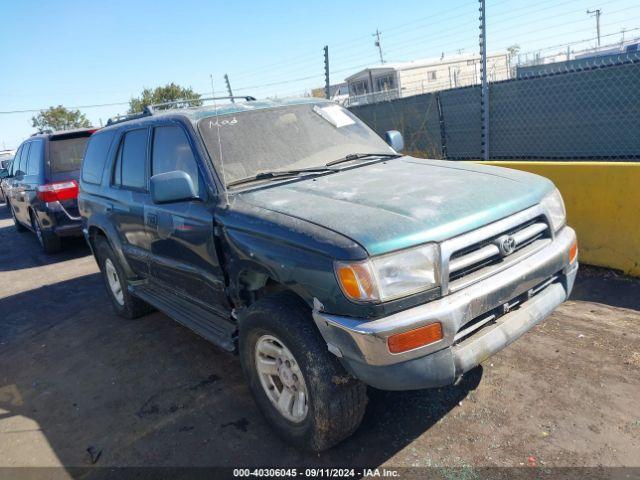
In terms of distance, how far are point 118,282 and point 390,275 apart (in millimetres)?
3731

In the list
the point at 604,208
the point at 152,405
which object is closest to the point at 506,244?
the point at 152,405

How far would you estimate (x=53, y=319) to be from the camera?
5598mm

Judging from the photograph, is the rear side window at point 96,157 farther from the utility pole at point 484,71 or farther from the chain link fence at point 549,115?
the chain link fence at point 549,115

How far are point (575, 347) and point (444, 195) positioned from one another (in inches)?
66.7

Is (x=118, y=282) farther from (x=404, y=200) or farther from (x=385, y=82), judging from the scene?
(x=385, y=82)

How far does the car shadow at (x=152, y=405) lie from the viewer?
292cm

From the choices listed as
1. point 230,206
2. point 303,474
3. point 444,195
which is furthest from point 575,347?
point 230,206

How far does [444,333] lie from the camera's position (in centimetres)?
235

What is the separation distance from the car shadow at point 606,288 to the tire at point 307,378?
2704mm

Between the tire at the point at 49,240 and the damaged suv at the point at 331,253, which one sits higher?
the damaged suv at the point at 331,253

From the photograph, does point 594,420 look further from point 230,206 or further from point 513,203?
point 230,206

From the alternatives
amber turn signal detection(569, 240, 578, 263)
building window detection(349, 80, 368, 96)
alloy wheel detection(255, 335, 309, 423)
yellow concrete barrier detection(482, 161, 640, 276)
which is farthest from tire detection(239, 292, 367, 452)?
building window detection(349, 80, 368, 96)

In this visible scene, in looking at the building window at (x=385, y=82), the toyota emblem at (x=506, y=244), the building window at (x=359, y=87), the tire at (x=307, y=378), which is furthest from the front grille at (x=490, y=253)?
the building window at (x=359, y=87)

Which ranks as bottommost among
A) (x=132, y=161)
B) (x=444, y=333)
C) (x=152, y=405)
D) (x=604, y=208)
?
(x=152, y=405)
